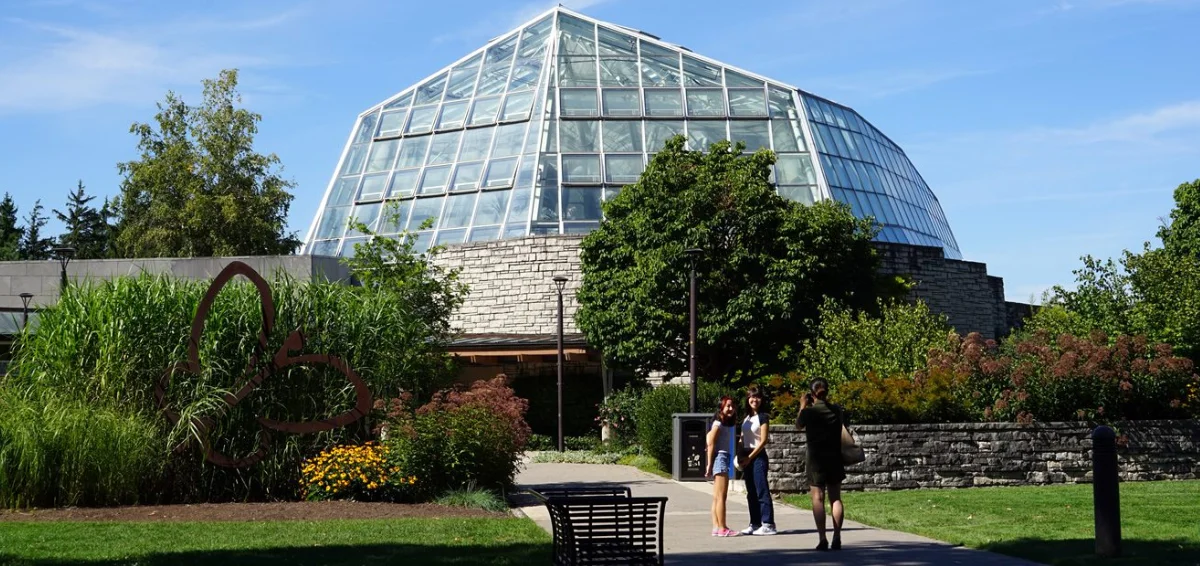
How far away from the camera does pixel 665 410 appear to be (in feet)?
85.4

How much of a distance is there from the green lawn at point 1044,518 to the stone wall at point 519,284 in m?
20.3

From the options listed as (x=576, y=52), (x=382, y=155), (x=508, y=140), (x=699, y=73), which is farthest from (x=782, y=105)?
(x=382, y=155)

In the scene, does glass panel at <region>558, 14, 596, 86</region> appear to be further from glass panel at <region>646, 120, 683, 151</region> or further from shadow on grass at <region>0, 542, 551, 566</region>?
shadow on grass at <region>0, 542, 551, 566</region>

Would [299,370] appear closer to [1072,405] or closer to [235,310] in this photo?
[235,310]

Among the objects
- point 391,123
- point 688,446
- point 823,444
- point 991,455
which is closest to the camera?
point 823,444

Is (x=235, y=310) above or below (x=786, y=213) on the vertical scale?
below

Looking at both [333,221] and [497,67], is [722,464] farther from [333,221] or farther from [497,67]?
[497,67]

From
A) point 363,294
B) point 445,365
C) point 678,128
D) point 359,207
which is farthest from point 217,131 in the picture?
point 363,294

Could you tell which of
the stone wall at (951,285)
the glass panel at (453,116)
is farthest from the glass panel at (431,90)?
the stone wall at (951,285)

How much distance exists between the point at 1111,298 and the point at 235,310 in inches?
638

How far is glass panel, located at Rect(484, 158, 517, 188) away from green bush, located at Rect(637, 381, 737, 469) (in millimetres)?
16252

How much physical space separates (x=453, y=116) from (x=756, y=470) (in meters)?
34.1

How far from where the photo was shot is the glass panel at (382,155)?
46.1 m

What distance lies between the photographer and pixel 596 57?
1831 inches
